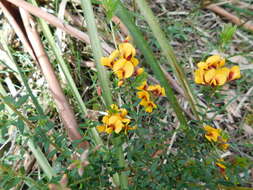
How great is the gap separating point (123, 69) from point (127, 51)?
49 mm

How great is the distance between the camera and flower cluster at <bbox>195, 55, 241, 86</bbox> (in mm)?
804

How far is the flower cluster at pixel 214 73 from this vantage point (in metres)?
0.80

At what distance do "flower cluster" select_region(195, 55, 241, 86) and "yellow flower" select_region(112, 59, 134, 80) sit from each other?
0.50ft

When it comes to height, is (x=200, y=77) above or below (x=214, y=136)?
above

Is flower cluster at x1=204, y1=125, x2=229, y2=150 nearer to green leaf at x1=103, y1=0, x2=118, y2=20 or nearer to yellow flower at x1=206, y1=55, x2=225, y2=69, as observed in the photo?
yellow flower at x1=206, y1=55, x2=225, y2=69

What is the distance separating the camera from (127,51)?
85 centimetres

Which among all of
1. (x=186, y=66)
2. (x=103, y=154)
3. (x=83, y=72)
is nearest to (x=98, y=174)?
(x=103, y=154)

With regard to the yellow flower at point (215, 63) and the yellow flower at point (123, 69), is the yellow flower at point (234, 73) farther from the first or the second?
the yellow flower at point (123, 69)

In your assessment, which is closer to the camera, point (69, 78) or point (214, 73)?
point (214, 73)

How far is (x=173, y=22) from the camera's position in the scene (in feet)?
5.47

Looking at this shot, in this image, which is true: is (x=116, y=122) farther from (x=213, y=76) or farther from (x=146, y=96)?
(x=213, y=76)

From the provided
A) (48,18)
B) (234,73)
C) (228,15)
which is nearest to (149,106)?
(234,73)

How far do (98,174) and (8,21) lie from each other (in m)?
0.87

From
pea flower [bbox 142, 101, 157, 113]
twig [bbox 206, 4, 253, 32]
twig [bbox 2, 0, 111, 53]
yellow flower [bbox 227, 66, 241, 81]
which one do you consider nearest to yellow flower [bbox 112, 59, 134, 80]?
pea flower [bbox 142, 101, 157, 113]
